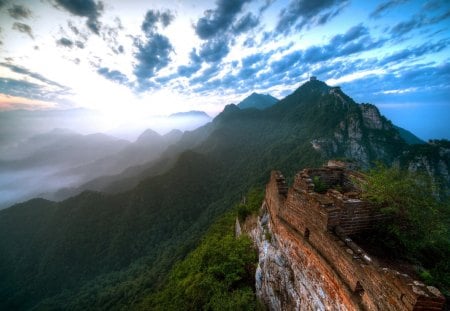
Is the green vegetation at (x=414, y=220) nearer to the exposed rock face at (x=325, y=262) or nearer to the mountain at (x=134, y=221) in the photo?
the exposed rock face at (x=325, y=262)

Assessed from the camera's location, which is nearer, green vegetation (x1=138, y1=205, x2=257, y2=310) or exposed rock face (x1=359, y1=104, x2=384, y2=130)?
green vegetation (x1=138, y1=205, x2=257, y2=310)

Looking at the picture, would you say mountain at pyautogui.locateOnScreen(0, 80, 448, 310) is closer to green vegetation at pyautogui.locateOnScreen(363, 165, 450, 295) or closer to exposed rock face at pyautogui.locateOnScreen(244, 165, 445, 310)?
exposed rock face at pyautogui.locateOnScreen(244, 165, 445, 310)

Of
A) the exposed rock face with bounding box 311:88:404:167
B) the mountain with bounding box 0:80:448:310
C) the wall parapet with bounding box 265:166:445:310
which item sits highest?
the wall parapet with bounding box 265:166:445:310

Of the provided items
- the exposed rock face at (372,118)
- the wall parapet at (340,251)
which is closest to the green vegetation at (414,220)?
the wall parapet at (340,251)

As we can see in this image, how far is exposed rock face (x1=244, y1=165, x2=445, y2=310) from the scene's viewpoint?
15.0 ft

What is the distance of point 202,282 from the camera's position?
1223 centimetres

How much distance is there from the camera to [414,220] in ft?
→ 21.1

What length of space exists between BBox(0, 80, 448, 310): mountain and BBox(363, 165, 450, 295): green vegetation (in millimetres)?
52622

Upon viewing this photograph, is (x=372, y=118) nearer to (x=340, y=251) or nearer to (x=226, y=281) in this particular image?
(x=226, y=281)

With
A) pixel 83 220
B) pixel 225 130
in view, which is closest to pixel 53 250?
pixel 83 220

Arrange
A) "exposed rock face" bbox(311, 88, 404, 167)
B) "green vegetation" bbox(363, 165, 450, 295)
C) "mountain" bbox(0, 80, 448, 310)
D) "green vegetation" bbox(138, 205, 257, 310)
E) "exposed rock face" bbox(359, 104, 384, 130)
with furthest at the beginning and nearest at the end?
"exposed rock face" bbox(359, 104, 384, 130), "exposed rock face" bbox(311, 88, 404, 167), "mountain" bbox(0, 80, 448, 310), "green vegetation" bbox(138, 205, 257, 310), "green vegetation" bbox(363, 165, 450, 295)

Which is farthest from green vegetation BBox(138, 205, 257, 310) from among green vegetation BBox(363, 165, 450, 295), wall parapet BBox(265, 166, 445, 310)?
green vegetation BBox(363, 165, 450, 295)

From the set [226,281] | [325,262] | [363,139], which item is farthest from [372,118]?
[325,262]

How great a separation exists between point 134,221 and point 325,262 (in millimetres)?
97053
